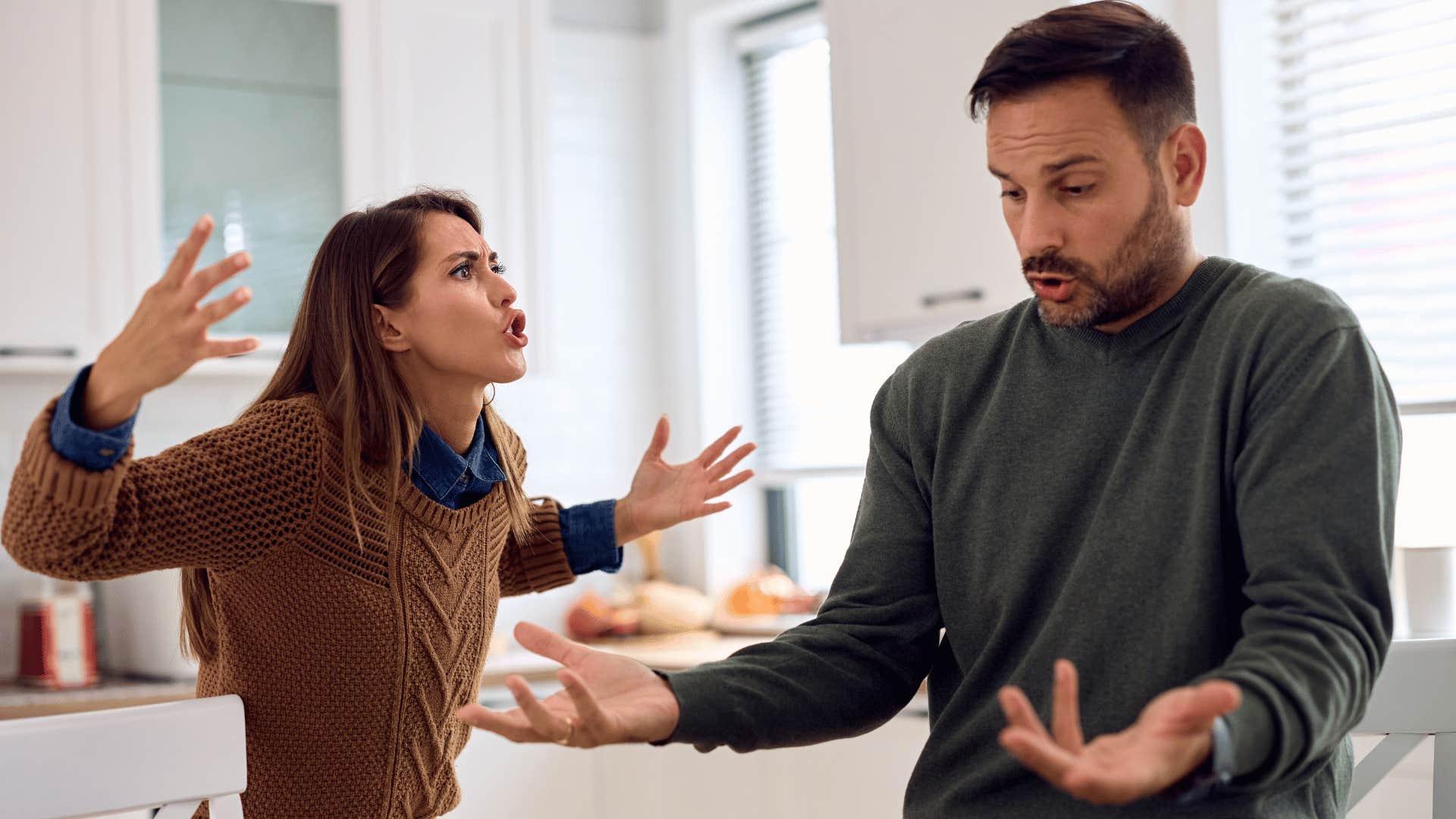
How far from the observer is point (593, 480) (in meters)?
4.10

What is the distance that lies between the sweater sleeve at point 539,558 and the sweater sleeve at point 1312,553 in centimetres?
106

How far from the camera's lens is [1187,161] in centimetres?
135

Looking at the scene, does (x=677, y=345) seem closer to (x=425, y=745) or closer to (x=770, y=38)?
(x=770, y=38)

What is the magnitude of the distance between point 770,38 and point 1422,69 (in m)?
1.82

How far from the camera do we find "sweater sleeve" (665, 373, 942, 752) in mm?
1281

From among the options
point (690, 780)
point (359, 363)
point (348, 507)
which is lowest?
point (690, 780)

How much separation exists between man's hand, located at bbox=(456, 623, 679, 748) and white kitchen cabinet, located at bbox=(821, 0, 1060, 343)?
71.2 inches

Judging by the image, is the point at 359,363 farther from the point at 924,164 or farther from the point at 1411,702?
the point at 924,164

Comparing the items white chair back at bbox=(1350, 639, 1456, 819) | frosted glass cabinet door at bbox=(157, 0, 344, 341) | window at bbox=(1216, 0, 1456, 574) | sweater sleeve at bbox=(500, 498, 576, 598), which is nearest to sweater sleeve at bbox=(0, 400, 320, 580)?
sweater sleeve at bbox=(500, 498, 576, 598)

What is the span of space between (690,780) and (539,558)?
1.06 meters

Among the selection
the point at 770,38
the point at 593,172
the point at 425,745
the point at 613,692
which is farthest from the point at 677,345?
the point at 613,692

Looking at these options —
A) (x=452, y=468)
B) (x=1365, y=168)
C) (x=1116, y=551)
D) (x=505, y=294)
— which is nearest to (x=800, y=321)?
(x=1365, y=168)

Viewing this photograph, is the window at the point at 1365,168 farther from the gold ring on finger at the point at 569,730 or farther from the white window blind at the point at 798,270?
the gold ring on finger at the point at 569,730

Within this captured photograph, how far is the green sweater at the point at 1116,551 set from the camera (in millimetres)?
1112
